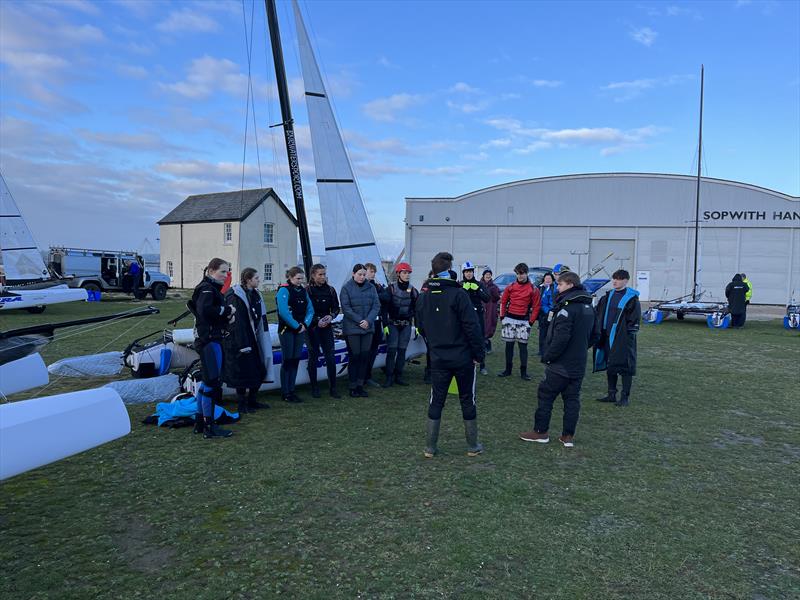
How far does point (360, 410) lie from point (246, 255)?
29351 mm

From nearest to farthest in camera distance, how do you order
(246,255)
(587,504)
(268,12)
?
(587,504)
(268,12)
(246,255)

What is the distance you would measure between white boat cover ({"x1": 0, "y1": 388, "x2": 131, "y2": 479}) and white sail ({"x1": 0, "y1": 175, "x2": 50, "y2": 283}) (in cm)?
1737

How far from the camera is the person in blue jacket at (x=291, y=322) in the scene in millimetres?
6148

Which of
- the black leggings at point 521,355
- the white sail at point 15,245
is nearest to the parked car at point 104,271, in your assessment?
the white sail at point 15,245

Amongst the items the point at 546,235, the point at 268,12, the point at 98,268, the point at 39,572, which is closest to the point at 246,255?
the point at 98,268

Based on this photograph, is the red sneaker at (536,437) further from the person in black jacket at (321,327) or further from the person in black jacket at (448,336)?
the person in black jacket at (321,327)

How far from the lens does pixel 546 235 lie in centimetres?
2864

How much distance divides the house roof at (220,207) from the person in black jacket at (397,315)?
28247 millimetres

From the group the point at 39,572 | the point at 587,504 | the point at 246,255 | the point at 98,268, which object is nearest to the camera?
the point at 39,572

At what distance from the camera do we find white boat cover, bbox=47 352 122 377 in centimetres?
735

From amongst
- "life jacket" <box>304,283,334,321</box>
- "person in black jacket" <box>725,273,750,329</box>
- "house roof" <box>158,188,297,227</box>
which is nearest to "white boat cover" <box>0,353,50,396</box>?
"life jacket" <box>304,283,334,321</box>

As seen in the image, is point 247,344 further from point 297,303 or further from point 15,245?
point 15,245

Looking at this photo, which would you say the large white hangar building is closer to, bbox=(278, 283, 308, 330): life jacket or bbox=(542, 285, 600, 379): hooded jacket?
bbox=(278, 283, 308, 330): life jacket

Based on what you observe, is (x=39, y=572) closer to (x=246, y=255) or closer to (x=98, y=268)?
(x=98, y=268)
